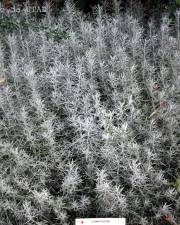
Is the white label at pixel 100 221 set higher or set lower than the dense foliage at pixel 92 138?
lower

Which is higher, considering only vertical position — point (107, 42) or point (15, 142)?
point (107, 42)

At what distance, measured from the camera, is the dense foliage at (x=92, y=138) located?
2062 mm

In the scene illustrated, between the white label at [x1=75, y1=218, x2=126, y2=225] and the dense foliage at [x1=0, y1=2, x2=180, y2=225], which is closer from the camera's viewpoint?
the white label at [x1=75, y1=218, x2=126, y2=225]

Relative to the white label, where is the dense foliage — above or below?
above

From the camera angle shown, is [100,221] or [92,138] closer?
[100,221]

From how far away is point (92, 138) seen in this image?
2.15m

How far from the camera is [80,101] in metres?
2.53

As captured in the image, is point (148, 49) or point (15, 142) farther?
point (148, 49)

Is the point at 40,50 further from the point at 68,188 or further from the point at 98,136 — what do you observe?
the point at 68,188

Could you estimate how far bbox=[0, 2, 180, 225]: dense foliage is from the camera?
2062mm

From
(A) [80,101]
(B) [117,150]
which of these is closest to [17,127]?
(A) [80,101]

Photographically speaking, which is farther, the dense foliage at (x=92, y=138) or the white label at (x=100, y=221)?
the dense foliage at (x=92, y=138)

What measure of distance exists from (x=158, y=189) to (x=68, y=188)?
512mm

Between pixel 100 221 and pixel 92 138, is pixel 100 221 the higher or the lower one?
the lower one
